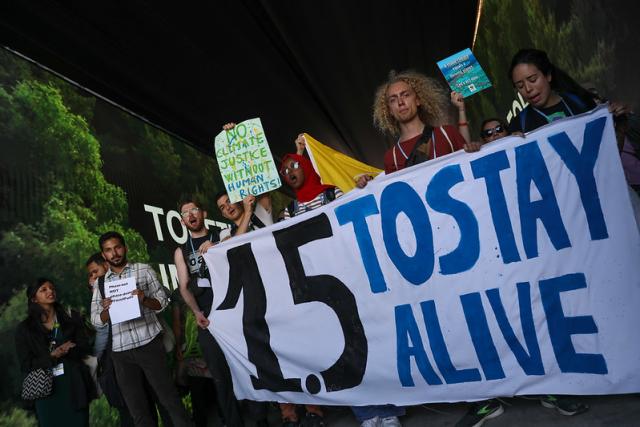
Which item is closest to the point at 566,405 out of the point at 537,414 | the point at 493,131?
the point at 537,414

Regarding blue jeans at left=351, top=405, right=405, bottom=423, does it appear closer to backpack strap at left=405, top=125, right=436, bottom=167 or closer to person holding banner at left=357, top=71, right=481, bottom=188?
person holding banner at left=357, top=71, right=481, bottom=188

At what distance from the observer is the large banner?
2074mm

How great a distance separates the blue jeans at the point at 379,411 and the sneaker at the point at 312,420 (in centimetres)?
41

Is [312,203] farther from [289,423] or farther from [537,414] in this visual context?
[537,414]

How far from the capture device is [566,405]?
7.27 ft

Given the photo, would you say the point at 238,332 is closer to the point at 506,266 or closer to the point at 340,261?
the point at 340,261

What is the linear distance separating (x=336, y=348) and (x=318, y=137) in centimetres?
579

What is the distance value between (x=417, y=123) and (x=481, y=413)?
162cm

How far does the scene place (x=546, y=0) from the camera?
12.9 ft

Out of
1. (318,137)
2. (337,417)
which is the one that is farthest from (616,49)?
(318,137)

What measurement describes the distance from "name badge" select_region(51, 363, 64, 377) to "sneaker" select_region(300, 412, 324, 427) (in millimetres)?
1642

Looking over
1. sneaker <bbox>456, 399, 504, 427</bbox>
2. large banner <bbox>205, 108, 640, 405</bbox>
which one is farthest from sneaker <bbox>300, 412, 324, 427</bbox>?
sneaker <bbox>456, 399, 504, 427</bbox>

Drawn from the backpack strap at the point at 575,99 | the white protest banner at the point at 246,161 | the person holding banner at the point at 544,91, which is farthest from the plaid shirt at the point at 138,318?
the backpack strap at the point at 575,99

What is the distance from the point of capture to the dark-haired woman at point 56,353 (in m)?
3.07
